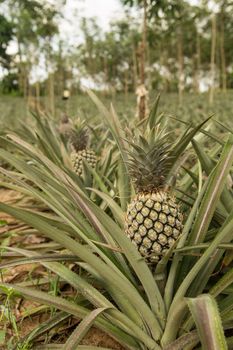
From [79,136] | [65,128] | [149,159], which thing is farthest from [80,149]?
[149,159]

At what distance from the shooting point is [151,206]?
163 cm

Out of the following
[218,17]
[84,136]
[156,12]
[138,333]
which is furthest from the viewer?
[218,17]

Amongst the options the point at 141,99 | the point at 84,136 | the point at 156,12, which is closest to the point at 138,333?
the point at 84,136

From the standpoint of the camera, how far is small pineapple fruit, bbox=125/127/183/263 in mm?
1618

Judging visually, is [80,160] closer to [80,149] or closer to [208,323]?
[80,149]

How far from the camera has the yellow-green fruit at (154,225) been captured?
162cm

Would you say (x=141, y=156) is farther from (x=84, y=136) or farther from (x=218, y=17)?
(x=218, y=17)

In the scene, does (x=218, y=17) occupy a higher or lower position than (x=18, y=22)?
higher

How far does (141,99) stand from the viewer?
598 centimetres

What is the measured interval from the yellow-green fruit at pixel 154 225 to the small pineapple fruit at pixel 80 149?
5.32ft

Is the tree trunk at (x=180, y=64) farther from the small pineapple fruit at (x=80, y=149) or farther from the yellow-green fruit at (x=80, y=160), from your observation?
the yellow-green fruit at (x=80, y=160)

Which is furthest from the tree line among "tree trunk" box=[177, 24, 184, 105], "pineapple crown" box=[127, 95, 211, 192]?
"pineapple crown" box=[127, 95, 211, 192]

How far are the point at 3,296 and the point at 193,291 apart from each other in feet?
3.52

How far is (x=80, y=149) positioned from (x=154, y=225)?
187 centimetres
